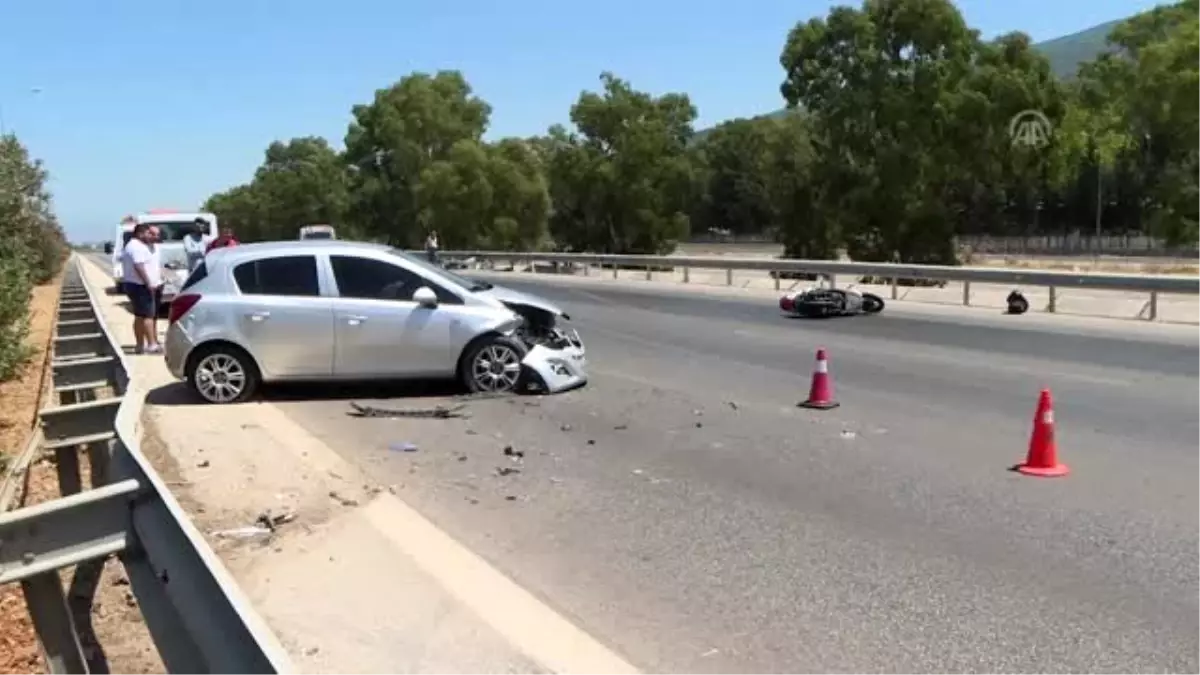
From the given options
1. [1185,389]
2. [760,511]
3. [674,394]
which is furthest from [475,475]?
[1185,389]

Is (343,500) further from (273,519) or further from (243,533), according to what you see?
(243,533)

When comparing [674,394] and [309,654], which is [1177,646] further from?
[674,394]

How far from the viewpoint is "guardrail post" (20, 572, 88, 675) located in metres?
4.69

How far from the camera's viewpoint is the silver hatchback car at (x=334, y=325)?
12086 millimetres

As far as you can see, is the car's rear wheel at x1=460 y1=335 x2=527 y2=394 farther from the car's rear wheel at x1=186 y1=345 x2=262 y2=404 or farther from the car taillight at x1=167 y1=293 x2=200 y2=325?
the car taillight at x1=167 y1=293 x2=200 y2=325

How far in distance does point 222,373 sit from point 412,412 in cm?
212

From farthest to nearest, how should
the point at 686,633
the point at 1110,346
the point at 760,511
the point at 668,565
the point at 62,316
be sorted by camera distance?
1. the point at 62,316
2. the point at 1110,346
3. the point at 760,511
4. the point at 668,565
5. the point at 686,633

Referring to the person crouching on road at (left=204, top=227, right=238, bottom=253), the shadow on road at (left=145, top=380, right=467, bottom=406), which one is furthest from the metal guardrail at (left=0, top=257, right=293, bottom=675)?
the person crouching on road at (left=204, top=227, right=238, bottom=253)

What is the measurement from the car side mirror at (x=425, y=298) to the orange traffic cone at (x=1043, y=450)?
609 centimetres

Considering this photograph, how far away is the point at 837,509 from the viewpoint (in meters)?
7.42

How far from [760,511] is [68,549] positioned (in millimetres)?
4143

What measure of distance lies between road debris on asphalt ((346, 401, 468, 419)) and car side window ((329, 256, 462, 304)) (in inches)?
46.9

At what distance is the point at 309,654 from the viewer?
5102 mm

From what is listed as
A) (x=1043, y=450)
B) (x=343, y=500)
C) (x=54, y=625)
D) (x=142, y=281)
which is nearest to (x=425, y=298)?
(x=343, y=500)
